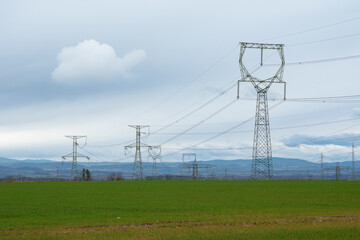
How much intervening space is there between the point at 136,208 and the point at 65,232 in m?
15.9

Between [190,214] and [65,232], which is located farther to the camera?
[190,214]

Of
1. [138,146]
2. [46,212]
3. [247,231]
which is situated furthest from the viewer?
[138,146]

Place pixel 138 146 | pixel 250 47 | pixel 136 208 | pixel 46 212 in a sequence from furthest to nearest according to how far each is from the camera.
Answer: pixel 138 146, pixel 250 47, pixel 136 208, pixel 46 212

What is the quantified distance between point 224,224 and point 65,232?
28.0 ft

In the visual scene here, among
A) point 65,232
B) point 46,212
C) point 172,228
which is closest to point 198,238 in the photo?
point 172,228

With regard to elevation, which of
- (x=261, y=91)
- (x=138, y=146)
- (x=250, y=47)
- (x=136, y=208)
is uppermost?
(x=250, y=47)

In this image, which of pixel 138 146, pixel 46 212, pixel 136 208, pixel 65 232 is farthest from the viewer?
pixel 138 146

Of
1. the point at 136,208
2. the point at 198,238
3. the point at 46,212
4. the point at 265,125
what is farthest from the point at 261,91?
the point at 198,238

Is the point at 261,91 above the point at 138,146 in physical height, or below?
above

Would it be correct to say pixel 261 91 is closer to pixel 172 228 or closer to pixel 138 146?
pixel 138 146

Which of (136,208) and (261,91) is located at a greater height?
(261,91)

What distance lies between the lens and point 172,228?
1030 inches

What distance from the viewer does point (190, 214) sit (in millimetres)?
34438

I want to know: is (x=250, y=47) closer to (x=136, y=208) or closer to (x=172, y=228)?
(x=136, y=208)
